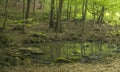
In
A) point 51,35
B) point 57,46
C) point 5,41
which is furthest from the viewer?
point 51,35

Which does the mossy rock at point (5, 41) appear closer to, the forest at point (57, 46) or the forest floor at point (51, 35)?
the forest at point (57, 46)

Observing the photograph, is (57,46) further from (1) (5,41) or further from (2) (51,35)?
(1) (5,41)

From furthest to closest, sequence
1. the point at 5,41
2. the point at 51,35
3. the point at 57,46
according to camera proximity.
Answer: the point at 51,35, the point at 57,46, the point at 5,41

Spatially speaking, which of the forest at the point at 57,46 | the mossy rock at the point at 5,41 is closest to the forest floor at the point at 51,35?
Result: the forest at the point at 57,46

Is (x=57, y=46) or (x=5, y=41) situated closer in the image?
(x=5, y=41)

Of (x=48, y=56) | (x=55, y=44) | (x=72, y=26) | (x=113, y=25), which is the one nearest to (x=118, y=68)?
(x=48, y=56)

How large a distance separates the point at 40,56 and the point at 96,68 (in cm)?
618

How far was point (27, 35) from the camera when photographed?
27.7 metres

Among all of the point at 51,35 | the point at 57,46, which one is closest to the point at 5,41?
the point at 57,46

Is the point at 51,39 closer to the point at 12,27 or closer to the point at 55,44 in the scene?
the point at 55,44

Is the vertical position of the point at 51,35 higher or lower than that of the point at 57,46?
higher

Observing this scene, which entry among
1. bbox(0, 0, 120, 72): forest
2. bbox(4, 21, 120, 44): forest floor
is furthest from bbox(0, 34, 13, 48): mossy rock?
bbox(4, 21, 120, 44): forest floor

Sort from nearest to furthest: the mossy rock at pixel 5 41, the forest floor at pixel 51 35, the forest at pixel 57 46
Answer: the forest at pixel 57 46 < the mossy rock at pixel 5 41 < the forest floor at pixel 51 35

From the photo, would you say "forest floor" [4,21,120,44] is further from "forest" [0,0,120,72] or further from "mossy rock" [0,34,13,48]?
"mossy rock" [0,34,13,48]
